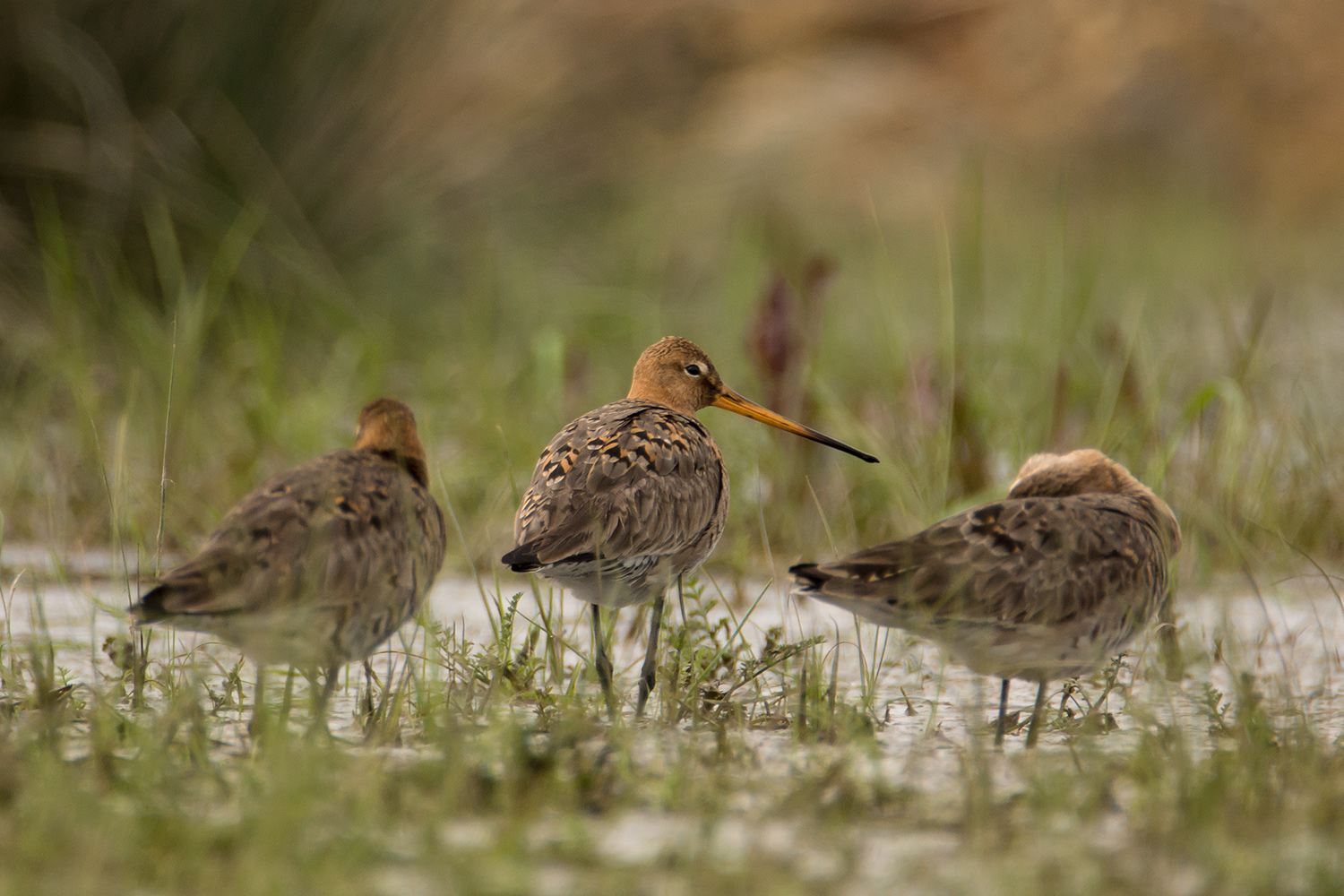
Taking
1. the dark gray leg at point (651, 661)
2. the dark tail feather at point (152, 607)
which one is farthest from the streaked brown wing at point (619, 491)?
the dark tail feather at point (152, 607)

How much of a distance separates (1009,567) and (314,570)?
1387 millimetres

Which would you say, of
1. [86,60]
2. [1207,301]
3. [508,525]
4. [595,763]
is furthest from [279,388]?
[1207,301]

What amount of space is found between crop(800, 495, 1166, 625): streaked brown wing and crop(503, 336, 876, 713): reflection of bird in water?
465 millimetres

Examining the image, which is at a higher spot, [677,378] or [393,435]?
[677,378]

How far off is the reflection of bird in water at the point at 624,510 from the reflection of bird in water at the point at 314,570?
0.22 metres

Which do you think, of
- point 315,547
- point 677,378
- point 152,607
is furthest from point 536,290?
point 152,607

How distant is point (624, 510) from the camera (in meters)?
3.26

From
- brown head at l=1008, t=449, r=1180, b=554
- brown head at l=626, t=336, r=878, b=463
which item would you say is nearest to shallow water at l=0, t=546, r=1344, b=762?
brown head at l=1008, t=449, r=1180, b=554

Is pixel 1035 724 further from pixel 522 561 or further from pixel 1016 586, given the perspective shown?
pixel 522 561

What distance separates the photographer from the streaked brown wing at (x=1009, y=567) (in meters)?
2.98

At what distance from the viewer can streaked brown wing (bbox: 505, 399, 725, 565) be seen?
3.18 metres

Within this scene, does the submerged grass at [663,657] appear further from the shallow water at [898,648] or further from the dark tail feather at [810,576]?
the dark tail feather at [810,576]

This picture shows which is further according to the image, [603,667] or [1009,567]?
[603,667]

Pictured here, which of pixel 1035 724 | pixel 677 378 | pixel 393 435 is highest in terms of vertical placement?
pixel 677 378
